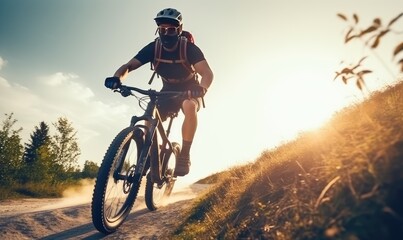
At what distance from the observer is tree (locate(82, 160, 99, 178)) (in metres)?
49.3

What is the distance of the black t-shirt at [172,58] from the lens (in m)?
6.09

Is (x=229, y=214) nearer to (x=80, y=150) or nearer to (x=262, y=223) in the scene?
(x=262, y=223)

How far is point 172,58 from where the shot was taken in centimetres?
612

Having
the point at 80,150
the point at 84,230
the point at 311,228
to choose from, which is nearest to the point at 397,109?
the point at 311,228

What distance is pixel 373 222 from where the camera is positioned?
164 cm

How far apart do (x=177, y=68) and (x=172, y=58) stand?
239mm

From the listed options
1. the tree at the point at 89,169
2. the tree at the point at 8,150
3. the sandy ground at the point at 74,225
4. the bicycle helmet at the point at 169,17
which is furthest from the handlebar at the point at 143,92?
the tree at the point at 89,169

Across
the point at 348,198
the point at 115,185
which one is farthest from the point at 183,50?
the point at 348,198

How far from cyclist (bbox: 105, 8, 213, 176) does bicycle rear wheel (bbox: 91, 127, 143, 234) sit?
1.23m

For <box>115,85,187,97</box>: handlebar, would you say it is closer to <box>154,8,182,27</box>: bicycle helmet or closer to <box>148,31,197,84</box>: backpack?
<box>148,31,197,84</box>: backpack

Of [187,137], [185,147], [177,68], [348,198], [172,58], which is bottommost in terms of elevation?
[348,198]

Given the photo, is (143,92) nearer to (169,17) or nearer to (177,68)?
(177,68)

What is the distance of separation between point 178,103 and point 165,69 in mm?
737

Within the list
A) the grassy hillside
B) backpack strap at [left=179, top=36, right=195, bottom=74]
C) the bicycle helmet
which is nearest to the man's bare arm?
backpack strap at [left=179, top=36, right=195, bottom=74]
